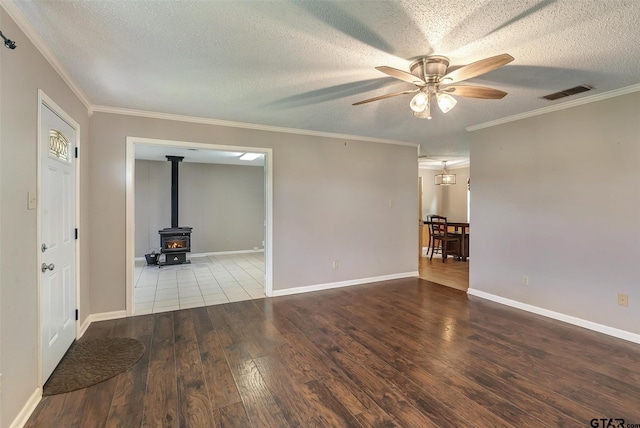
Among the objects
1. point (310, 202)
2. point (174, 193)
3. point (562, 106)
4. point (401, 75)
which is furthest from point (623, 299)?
point (174, 193)

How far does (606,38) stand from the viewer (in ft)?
6.66

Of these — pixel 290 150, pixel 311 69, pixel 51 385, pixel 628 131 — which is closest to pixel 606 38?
pixel 628 131

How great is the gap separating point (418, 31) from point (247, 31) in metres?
1.11

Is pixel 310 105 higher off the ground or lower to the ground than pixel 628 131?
higher

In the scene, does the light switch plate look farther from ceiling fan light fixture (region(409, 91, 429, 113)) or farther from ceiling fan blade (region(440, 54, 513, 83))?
ceiling fan blade (region(440, 54, 513, 83))

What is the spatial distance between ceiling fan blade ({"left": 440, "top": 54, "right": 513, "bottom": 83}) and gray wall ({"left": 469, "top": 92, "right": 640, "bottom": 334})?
2.17 metres

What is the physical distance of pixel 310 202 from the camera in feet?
15.1

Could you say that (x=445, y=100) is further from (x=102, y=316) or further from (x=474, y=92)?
(x=102, y=316)

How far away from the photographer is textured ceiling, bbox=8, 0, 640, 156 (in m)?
1.73

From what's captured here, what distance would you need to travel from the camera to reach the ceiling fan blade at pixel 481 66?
1.80 metres

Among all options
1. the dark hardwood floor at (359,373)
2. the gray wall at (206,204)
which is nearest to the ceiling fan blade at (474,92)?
the dark hardwood floor at (359,373)

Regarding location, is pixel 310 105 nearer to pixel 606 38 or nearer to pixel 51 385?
pixel 606 38

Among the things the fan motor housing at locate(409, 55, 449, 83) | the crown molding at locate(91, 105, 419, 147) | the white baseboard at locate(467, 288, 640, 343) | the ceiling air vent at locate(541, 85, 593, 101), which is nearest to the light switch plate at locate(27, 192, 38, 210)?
the crown molding at locate(91, 105, 419, 147)

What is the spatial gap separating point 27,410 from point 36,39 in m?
2.36
